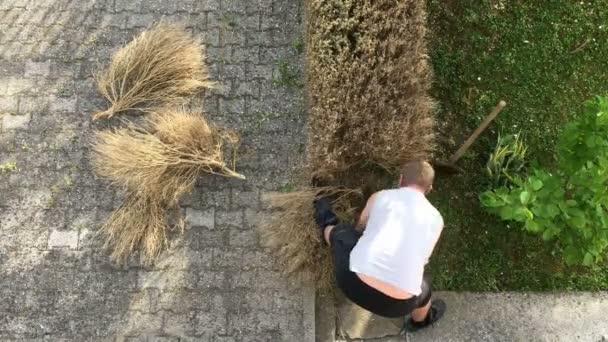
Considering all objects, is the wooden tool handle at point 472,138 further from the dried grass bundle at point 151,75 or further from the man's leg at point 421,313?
the dried grass bundle at point 151,75

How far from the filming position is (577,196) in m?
3.68

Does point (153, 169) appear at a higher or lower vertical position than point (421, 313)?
higher

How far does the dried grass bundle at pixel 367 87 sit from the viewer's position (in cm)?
400

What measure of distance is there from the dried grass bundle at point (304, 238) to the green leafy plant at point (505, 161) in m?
1.09

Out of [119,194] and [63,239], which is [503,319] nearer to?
[119,194]

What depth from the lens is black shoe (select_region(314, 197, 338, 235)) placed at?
4090mm

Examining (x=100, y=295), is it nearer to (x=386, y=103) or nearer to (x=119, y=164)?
(x=119, y=164)

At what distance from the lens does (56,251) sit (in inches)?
166

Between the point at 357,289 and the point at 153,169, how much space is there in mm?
1712

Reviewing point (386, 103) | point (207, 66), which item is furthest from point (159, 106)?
point (386, 103)

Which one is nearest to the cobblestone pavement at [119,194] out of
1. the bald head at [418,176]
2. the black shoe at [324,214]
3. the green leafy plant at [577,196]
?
the black shoe at [324,214]

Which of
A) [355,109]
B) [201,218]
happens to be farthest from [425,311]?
[201,218]

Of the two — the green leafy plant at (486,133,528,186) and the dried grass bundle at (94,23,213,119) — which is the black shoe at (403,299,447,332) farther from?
the dried grass bundle at (94,23,213,119)

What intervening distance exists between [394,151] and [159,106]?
186 cm
